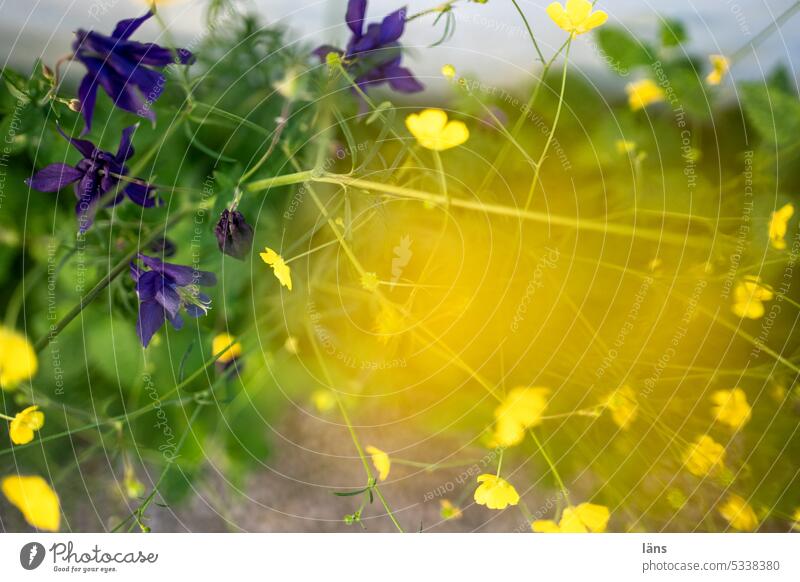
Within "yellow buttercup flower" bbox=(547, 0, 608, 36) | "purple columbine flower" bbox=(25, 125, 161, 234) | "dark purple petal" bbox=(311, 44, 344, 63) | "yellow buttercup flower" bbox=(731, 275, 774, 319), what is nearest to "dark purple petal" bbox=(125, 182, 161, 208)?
"purple columbine flower" bbox=(25, 125, 161, 234)

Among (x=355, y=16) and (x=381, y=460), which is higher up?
(x=355, y=16)

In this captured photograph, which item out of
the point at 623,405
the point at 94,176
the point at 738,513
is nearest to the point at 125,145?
the point at 94,176

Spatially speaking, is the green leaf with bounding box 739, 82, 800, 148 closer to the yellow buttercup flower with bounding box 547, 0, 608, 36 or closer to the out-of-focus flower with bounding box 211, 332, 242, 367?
the yellow buttercup flower with bounding box 547, 0, 608, 36

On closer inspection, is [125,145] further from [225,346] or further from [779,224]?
[779,224]

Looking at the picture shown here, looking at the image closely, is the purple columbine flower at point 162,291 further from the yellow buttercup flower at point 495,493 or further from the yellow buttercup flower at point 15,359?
the yellow buttercup flower at point 495,493

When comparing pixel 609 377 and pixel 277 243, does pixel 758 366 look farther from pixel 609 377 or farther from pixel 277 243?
pixel 277 243

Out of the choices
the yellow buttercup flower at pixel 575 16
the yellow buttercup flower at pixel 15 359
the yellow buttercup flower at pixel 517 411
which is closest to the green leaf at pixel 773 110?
the yellow buttercup flower at pixel 575 16
